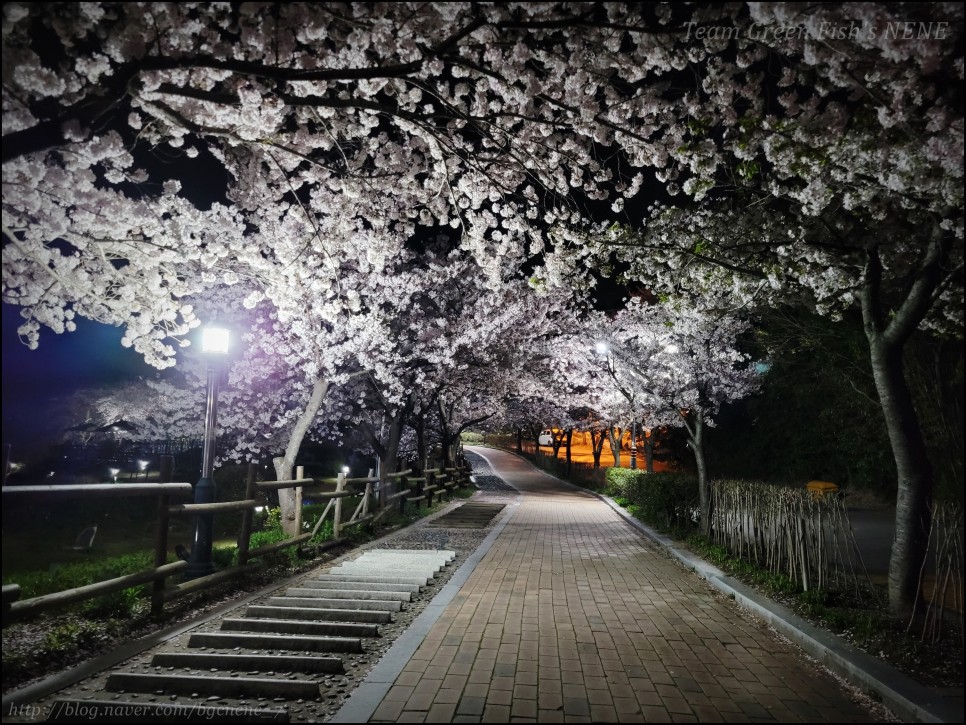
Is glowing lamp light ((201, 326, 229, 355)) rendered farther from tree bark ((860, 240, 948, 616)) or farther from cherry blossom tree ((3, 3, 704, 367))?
tree bark ((860, 240, 948, 616))

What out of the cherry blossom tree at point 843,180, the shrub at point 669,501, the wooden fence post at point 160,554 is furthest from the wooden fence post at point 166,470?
the shrub at point 669,501

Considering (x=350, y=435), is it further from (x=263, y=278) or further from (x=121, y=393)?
(x=263, y=278)

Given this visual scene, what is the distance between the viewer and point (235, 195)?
27.8 ft

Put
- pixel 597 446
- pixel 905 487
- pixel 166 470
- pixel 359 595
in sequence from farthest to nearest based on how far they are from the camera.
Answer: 1. pixel 597 446
2. pixel 359 595
3. pixel 166 470
4. pixel 905 487

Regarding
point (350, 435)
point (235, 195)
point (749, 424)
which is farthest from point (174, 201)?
point (749, 424)

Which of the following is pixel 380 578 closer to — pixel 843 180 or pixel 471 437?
pixel 843 180

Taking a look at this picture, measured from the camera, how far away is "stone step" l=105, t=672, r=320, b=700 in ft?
13.6

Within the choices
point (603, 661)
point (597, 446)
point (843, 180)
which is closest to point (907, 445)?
point (843, 180)

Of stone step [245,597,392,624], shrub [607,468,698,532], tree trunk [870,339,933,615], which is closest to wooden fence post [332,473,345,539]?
stone step [245,597,392,624]

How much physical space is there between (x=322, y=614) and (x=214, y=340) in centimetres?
418

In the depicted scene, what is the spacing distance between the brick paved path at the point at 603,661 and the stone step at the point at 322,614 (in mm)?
694

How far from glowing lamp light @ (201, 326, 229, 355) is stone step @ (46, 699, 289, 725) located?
4954mm

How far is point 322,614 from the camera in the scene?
239 inches

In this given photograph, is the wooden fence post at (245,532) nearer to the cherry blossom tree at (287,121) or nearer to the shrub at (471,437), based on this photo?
the cherry blossom tree at (287,121)
